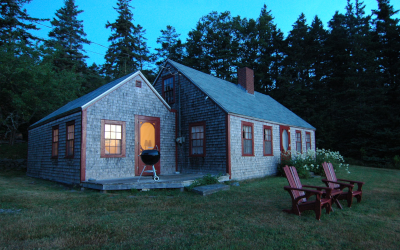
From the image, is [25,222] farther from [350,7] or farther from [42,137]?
[350,7]

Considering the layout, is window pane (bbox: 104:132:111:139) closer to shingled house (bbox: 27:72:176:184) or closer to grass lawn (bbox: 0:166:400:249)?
shingled house (bbox: 27:72:176:184)

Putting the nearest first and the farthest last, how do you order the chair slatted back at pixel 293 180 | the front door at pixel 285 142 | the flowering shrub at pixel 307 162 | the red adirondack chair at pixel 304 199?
1. the red adirondack chair at pixel 304 199
2. the chair slatted back at pixel 293 180
3. the flowering shrub at pixel 307 162
4. the front door at pixel 285 142

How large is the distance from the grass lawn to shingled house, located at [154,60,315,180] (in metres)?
4.14

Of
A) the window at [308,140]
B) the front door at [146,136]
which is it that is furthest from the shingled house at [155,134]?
the window at [308,140]

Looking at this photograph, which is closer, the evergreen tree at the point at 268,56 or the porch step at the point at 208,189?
the porch step at the point at 208,189

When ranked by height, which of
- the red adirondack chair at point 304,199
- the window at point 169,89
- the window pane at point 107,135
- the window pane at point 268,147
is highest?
the window at point 169,89

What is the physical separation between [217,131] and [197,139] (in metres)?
1.31

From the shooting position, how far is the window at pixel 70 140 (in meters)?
10.0

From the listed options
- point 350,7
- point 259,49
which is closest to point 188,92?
point 259,49

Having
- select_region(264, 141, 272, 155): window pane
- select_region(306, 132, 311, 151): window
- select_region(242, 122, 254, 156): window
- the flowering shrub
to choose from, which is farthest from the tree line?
select_region(242, 122, 254, 156): window

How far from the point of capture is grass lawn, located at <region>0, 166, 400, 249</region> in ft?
12.3

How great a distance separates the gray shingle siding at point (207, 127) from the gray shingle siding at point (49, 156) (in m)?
4.79

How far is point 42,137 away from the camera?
42.9ft

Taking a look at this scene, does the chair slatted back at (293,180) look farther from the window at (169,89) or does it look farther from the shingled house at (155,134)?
the window at (169,89)
